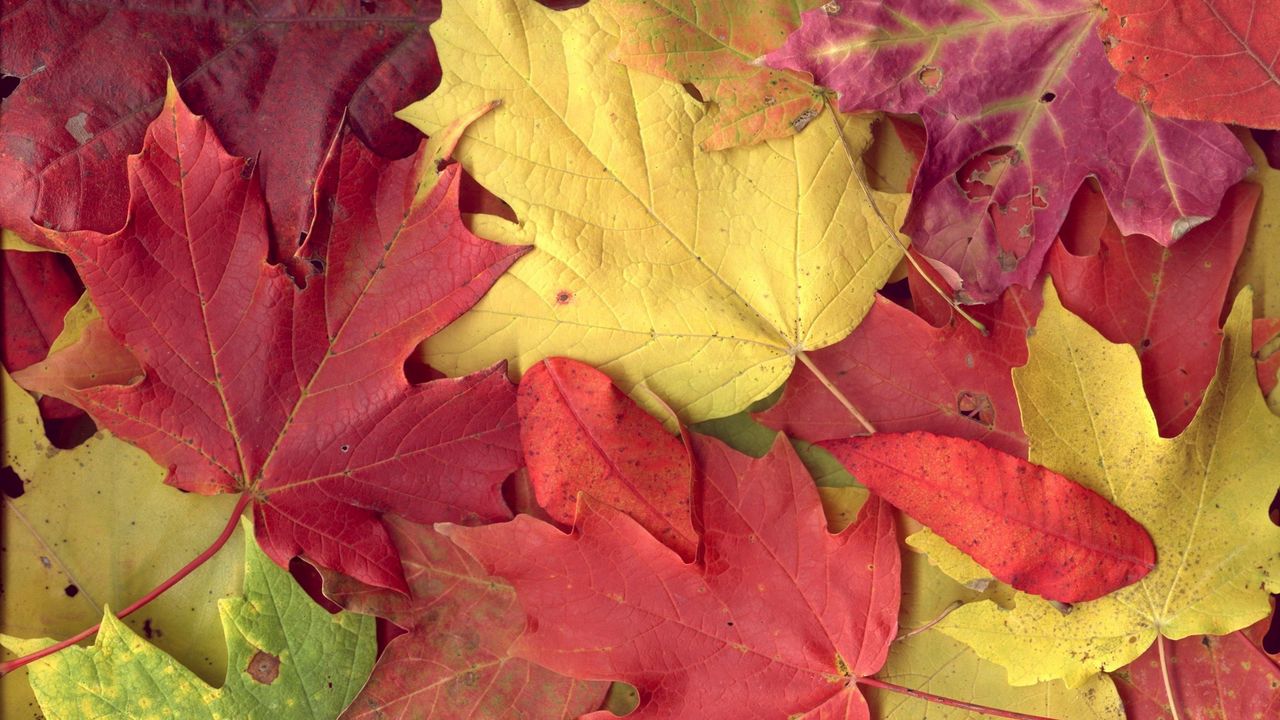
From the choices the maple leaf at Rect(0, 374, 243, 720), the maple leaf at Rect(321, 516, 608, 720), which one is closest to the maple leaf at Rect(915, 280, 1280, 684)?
the maple leaf at Rect(321, 516, 608, 720)

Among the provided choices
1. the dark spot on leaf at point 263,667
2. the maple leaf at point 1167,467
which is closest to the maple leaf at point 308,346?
the dark spot on leaf at point 263,667


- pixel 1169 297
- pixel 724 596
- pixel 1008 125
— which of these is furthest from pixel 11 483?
pixel 1169 297

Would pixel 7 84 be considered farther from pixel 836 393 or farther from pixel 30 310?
pixel 836 393

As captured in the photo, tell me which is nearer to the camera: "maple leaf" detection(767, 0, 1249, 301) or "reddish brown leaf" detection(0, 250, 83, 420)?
"maple leaf" detection(767, 0, 1249, 301)

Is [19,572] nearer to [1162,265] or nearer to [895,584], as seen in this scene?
[895,584]

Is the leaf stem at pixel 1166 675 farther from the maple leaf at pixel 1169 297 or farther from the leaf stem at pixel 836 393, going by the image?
the leaf stem at pixel 836 393

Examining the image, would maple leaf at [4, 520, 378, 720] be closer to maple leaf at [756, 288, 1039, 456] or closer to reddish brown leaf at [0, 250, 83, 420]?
reddish brown leaf at [0, 250, 83, 420]

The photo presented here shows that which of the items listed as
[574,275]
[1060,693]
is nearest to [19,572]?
[574,275]
